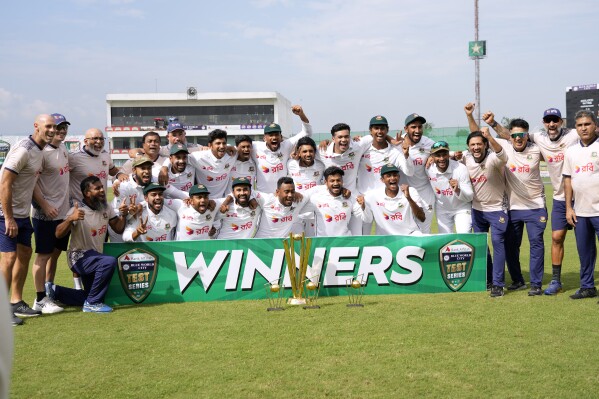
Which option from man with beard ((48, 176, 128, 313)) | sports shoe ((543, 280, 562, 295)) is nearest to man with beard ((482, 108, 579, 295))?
sports shoe ((543, 280, 562, 295))

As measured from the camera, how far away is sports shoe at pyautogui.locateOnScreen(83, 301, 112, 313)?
7098mm

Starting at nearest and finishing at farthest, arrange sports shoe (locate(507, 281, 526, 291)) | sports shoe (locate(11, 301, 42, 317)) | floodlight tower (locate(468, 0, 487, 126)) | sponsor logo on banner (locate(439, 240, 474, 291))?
sports shoe (locate(11, 301, 42, 317)), sponsor logo on banner (locate(439, 240, 474, 291)), sports shoe (locate(507, 281, 526, 291)), floodlight tower (locate(468, 0, 487, 126))

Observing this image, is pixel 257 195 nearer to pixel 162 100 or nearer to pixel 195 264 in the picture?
pixel 195 264

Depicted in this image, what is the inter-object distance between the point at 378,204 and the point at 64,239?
4.21m

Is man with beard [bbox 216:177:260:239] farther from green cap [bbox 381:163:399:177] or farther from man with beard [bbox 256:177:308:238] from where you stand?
green cap [bbox 381:163:399:177]

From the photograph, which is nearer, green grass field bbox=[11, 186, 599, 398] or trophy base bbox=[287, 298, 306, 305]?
green grass field bbox=[11, 186, 599, 398]

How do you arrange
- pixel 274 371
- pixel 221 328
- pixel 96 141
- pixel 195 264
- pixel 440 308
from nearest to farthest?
pixel 274 371, pixel 221 328, pixel 440 308, pixel 195 264, pixel 96 141

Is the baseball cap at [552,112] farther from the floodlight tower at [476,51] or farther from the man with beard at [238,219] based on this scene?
the floodlight tower at [476,51]

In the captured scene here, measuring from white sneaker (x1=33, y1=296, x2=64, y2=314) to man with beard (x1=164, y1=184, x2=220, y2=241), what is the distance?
176 cm

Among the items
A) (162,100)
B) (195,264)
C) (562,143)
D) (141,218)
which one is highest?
(162,100)

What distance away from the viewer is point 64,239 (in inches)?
299

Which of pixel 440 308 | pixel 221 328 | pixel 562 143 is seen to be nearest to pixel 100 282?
pixel 221 328

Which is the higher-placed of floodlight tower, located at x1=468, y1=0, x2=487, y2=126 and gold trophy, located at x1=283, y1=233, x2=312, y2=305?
floodlight tower, located at x1=468, y1=0, x2=487, y2=126

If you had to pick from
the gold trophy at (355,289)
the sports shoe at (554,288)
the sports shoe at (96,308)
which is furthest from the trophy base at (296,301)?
the sports shoe at (554,288)
